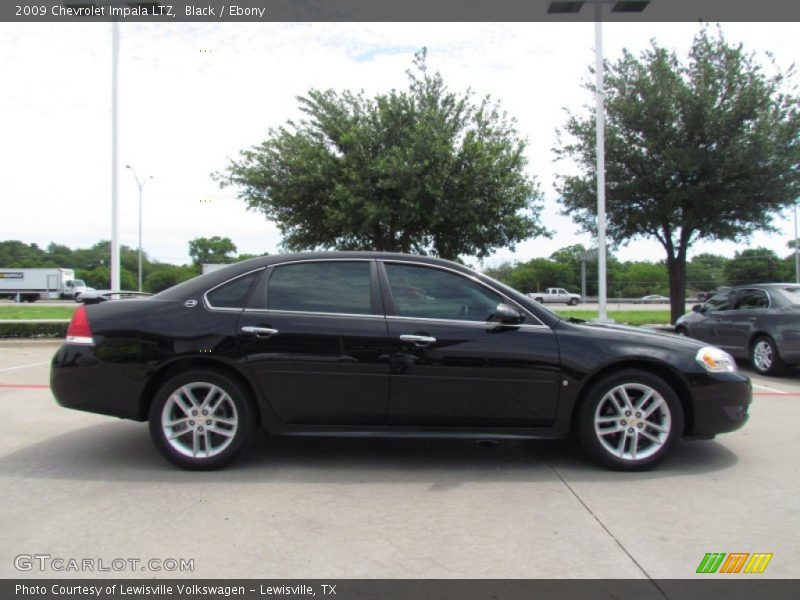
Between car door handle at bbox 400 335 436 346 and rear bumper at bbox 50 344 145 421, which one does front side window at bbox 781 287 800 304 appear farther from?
rear bumper at bbox 50 344 145 421

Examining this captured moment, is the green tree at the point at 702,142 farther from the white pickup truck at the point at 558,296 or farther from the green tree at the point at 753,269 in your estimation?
the green tree at the point at 753,269

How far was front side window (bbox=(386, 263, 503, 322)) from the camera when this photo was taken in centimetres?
442

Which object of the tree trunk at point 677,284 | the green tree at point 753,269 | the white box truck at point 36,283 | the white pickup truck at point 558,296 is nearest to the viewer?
the tree trunk at point 677,284

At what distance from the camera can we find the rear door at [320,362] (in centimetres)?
426

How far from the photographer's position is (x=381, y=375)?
4254 millimetres

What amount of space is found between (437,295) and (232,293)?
156 centimetres

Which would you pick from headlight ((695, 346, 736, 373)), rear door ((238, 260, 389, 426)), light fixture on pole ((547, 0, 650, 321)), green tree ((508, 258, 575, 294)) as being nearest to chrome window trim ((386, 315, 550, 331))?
rear door ((238, 260, 389, 426))

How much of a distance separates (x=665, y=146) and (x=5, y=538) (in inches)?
616

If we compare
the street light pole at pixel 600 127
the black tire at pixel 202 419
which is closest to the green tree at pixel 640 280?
the street light pole at pixel 600 127

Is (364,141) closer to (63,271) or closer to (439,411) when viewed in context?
(439,411)

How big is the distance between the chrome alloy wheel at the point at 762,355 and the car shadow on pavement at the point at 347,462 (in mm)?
4808

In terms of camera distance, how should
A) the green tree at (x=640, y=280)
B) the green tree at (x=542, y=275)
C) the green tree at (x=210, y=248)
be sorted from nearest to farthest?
the green tree at (x=640, y=280) < the green tree at (x=542, y=275) < the green tree at (x=210, y=248)

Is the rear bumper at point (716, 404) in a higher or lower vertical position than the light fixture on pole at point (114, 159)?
lower

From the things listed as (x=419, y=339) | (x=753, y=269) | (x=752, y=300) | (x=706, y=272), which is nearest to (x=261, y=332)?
(x=419, y=339)
